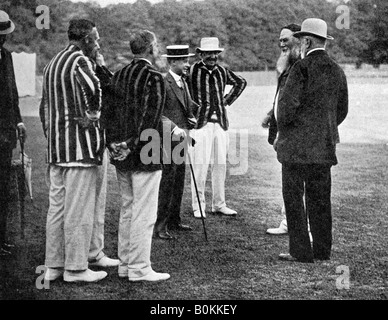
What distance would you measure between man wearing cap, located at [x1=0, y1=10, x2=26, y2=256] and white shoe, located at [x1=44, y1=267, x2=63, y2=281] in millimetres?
853

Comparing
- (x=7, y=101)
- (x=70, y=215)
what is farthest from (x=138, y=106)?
(x=7, y=101)

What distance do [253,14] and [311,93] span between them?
18.7 ft

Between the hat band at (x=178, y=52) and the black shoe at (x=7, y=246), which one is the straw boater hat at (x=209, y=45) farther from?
the black shoe at (x=7, y=246)

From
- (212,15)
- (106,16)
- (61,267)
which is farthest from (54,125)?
(212,15)

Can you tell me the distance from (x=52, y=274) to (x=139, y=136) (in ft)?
4.10

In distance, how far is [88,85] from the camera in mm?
4566

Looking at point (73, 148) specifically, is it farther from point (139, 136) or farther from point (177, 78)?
point (177, 78)

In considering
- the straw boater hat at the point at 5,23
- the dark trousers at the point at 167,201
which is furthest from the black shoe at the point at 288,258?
the straw boater hat at the point at 5,23

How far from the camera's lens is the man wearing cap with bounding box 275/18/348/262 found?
5.18 meters

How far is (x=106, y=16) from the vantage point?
7.29 metres

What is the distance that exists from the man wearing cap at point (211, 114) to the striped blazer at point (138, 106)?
7.93ft

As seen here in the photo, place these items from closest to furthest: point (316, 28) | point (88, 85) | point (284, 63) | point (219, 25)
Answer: point (88, 85) < point (316, 28) < point (284, 63) < point (219, 25)

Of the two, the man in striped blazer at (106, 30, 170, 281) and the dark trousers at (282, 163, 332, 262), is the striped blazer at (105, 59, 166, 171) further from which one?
the dark trousers at (282, 163, 332, 262)
